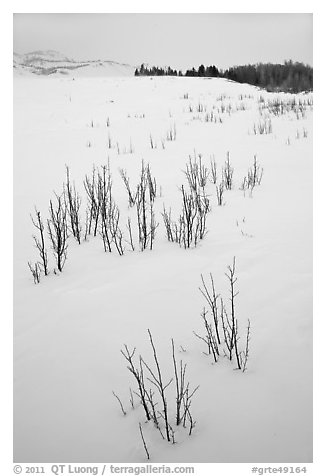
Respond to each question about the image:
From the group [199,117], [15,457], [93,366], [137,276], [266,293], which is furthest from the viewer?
[199,117]

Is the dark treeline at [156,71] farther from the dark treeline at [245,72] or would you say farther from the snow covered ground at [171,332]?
the snow covered ground at [171,332]

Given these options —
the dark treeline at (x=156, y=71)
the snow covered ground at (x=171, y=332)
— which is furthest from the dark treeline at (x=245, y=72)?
the snow covered ground at (x=171, y=332)

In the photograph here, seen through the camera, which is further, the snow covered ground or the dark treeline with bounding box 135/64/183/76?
the dark treeline with bounding box 135/64/183/76

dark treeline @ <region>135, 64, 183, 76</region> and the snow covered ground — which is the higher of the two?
dark treeline @ <region>135, 64, 183, 76</region>

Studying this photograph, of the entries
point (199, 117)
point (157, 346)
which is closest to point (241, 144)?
point (199, 117)

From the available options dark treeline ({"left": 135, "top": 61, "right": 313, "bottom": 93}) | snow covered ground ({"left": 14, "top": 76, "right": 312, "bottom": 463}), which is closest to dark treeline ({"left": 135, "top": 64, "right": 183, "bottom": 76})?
dark treeline ({"left": 135, "top": 61, "right": 313, "bottom": 93})

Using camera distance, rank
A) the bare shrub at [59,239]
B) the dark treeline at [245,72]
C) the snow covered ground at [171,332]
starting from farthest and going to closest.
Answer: the dark treeline at [245,72], the bare shrub at [59,239], the snow covered ground at [171,332]

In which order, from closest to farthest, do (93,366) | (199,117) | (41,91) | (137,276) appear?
1. (93,366)
2. (137,276)
3. (199,117)
4. (41,91)

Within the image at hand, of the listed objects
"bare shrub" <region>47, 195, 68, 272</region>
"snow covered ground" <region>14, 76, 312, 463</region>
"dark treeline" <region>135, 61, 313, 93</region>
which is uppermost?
"dark treeline" <region>135, 61, 313, 93</region>

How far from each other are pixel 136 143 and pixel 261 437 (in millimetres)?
7254

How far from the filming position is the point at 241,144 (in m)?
7.17

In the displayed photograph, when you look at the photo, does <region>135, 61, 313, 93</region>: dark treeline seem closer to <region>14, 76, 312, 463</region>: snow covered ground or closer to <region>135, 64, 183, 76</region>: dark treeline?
<region>135, 64, 183, 76</region>: dark treeline

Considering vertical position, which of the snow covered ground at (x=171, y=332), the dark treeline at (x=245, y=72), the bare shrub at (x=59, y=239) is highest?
the dark treeline at (x=245, y=72)
